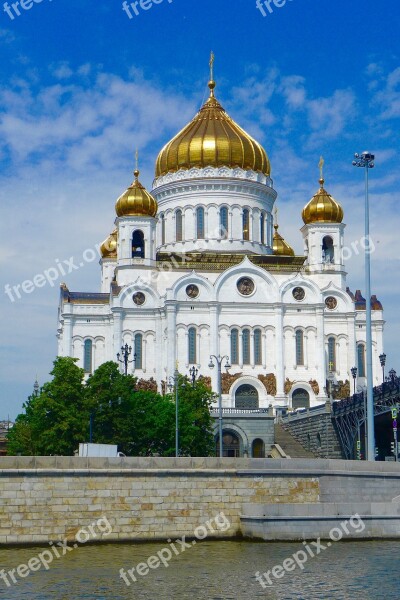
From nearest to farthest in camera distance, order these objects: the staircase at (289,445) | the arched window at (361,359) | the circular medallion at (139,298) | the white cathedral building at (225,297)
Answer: the staircase at (289,445), the white cathedral building at (225,297), the circular medallion at (139,298), the arched window at (361,359)

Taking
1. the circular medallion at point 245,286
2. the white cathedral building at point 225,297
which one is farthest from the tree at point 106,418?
the circular medallion at point 245,286

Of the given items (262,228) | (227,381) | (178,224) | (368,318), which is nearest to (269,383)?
(227,381)

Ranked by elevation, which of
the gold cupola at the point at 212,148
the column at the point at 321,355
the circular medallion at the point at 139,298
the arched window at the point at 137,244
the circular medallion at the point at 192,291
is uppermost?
the gold cupola at the point at 212,148

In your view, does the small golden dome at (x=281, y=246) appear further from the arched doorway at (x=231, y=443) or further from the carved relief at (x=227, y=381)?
the arched doorway at (x=231, y=443)

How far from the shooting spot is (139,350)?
6650cm

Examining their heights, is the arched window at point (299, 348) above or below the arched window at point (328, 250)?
below

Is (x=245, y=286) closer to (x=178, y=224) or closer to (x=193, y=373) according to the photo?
(x=178, y=224)

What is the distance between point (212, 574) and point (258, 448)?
3539 cm

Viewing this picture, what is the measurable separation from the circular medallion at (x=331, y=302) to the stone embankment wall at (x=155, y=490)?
124ft

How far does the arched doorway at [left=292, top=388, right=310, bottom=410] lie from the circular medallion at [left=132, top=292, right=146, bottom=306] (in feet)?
39.9

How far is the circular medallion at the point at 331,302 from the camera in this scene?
69562 mm

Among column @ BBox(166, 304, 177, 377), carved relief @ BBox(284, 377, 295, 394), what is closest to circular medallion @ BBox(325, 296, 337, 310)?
carved relief @ BBox(284, 377, 295, 394)

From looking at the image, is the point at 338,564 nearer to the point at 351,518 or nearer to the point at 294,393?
the point at 351,518

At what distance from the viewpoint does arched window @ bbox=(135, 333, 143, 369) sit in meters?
66.1
